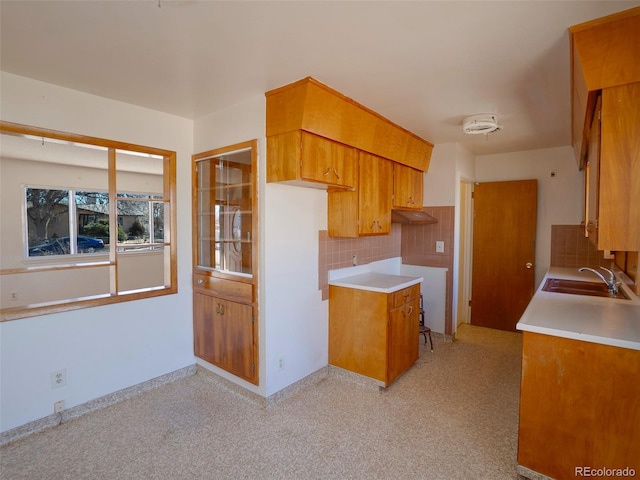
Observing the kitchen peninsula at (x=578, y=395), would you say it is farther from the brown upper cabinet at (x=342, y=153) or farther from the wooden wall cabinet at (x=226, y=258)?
the wooden wall cabinet at (x=226, y=258)

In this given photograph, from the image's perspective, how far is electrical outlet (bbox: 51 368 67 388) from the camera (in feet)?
7.63

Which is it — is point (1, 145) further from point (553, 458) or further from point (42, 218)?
point (553, 458)

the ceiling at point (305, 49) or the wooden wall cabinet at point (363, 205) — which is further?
the wooden wall cabinet at point (363, 205)

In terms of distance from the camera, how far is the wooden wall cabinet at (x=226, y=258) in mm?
2650

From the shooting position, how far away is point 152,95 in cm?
250

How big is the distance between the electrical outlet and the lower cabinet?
1031 millimetres

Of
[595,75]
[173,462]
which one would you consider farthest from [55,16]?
[595,75]

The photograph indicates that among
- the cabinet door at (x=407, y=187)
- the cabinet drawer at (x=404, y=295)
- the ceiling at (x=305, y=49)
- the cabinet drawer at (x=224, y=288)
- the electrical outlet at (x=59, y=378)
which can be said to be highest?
the ceiling at (x=305, y=49)

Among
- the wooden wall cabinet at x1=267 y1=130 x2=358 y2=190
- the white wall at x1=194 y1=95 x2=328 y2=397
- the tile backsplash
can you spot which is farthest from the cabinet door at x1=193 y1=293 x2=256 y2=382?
the tile backsplash

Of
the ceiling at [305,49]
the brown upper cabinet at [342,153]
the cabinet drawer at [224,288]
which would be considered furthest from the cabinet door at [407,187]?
the cabinet drawer at [224,288]

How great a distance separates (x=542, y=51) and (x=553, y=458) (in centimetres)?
224

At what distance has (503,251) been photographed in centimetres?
440

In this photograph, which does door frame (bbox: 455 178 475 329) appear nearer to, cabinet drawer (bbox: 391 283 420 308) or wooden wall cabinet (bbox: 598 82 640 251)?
cabinet drawer (bbox: 391 283 420 308)

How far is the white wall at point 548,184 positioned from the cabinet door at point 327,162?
2771 mm
